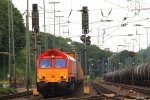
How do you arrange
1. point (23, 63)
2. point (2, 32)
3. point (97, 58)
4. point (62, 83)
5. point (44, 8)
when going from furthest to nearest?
point (97, 58)
point (23, 63)
point (2, 32)
point (44, 8)
point (62, 83)

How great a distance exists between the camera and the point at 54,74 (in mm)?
36188

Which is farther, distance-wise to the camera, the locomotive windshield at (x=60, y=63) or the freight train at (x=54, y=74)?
the locomotive windshield at (x=60, y=63)

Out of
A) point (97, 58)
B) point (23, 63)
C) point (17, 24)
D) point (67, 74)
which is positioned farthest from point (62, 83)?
point (97, 58)

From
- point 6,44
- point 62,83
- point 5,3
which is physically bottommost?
point 62,83

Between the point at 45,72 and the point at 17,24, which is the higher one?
the point at 17,24

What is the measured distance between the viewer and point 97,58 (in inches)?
7259

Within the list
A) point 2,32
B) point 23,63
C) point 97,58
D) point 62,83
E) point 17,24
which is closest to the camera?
point 62,83

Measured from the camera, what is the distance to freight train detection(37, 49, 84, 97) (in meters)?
35.6

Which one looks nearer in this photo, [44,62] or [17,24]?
[44,62]

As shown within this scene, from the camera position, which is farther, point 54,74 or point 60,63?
point 60,63

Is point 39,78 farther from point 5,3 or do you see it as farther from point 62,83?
point 5,3

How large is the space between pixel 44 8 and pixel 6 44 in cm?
4110

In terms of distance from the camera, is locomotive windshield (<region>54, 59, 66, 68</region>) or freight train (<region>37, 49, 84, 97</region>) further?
locomotive windshield (<region>54, 59, 66, 68</region>)

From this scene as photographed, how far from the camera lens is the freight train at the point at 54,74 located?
3559 cm
